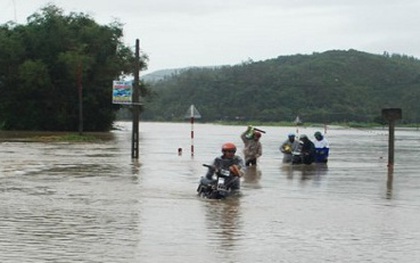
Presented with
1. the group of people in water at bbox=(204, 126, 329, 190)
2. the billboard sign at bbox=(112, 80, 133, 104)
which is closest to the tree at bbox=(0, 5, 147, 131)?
the billboard sign at bbox=(112, 80, 133, 104)

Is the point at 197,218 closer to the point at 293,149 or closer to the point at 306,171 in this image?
the point at 306,171

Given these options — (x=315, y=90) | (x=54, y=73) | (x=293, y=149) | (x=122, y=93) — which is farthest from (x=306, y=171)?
(x=315, y=90)

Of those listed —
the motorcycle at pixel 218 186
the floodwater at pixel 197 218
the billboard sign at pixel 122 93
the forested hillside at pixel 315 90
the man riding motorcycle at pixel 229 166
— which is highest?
the forested hillside at pixel 315 90

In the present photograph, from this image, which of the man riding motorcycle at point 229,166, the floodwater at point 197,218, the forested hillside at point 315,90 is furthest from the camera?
the forested hillside at point 315,90

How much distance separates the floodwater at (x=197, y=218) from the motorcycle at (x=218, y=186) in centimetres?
26

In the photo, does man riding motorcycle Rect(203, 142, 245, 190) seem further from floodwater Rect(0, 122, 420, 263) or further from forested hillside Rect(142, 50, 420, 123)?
forested hillside Rect(142, 50, 420, 123)

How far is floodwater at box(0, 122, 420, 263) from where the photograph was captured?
916 centimetres

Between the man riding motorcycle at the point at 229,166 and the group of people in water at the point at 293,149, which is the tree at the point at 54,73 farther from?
the man riding motorcycle at the point at 229,166

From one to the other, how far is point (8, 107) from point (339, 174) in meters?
52.0

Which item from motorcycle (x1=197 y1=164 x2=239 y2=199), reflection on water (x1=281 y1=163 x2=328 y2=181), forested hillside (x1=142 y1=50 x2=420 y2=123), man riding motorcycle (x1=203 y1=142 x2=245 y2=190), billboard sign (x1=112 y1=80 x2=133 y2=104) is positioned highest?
forested hillside (x1=142 y1=50 x2=420 y2=123)

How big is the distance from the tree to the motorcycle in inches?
2004

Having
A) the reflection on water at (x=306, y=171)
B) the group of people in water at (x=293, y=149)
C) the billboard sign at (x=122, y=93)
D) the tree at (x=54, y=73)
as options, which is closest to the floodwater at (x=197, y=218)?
the reflection on water at (x=306, y=171)

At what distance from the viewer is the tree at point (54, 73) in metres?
66.4

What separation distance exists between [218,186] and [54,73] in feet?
180
